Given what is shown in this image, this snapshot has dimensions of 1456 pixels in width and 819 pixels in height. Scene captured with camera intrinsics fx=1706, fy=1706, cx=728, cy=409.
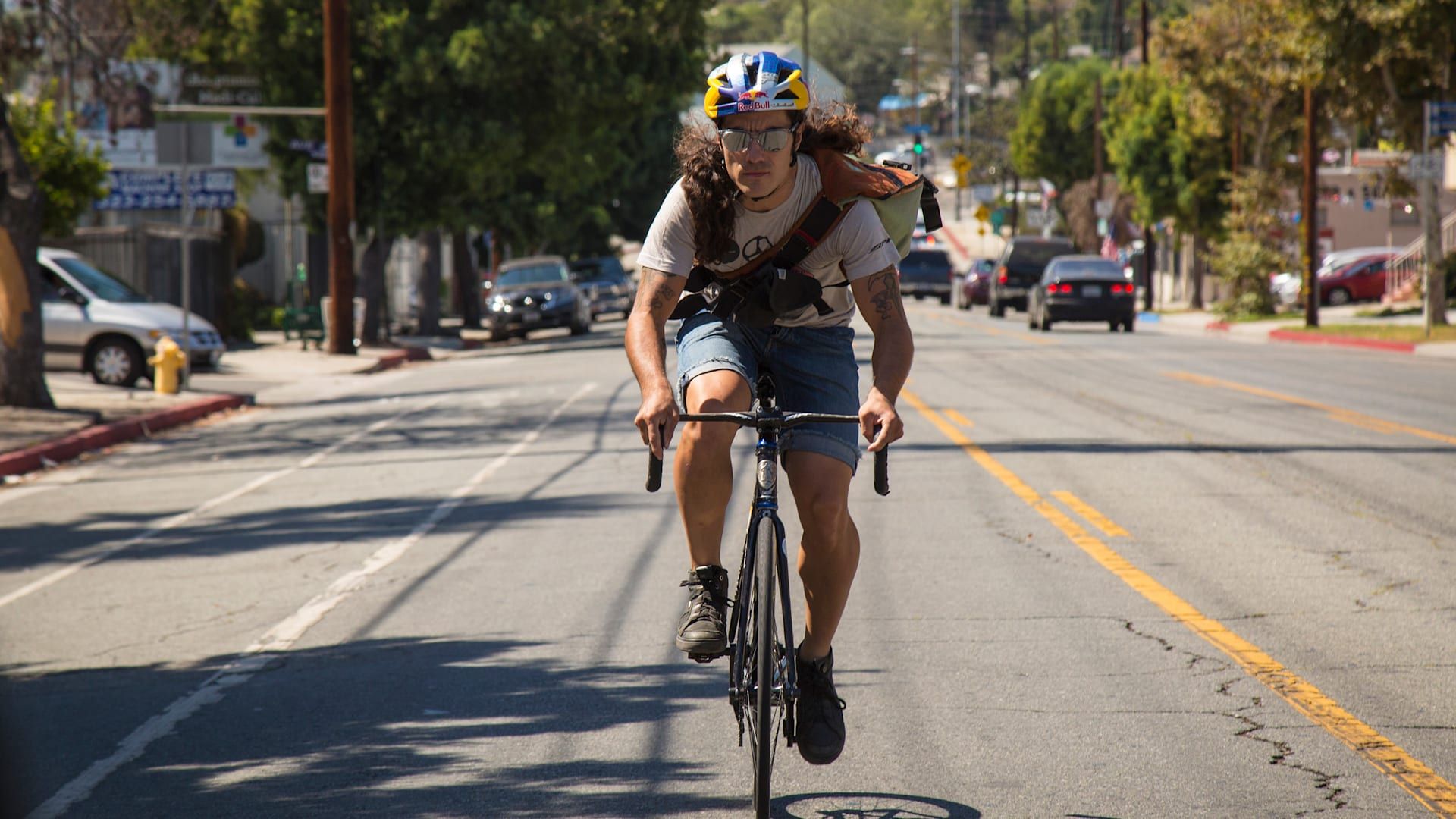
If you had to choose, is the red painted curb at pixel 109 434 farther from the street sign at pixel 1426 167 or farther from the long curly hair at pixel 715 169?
the street sign at pixel 1426 167

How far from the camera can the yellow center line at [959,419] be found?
15538 mm

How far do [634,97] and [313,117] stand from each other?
6.63m

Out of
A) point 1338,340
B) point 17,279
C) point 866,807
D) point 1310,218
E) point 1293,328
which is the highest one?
point 1310,218

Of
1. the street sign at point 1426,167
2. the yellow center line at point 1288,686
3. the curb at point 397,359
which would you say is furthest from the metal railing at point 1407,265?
the yellow center line at point 1288,686

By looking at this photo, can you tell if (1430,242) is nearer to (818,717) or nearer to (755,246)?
(755,246)

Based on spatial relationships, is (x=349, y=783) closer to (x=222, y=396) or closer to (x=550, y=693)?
(x=550, y=693)

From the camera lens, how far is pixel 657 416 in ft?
14.4

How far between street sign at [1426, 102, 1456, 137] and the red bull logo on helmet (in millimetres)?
25510

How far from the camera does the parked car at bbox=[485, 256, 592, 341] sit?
124ft

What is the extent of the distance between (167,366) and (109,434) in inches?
168

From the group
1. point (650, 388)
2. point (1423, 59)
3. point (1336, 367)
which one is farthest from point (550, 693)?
point (1423, 59)

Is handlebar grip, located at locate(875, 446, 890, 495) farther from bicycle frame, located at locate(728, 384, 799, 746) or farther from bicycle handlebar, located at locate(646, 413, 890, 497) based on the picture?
bicycle frame, located at locate(728, 384, 799, 746)

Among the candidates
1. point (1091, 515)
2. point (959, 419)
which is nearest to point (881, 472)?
point (1091, 515)

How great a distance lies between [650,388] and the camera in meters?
4.48
